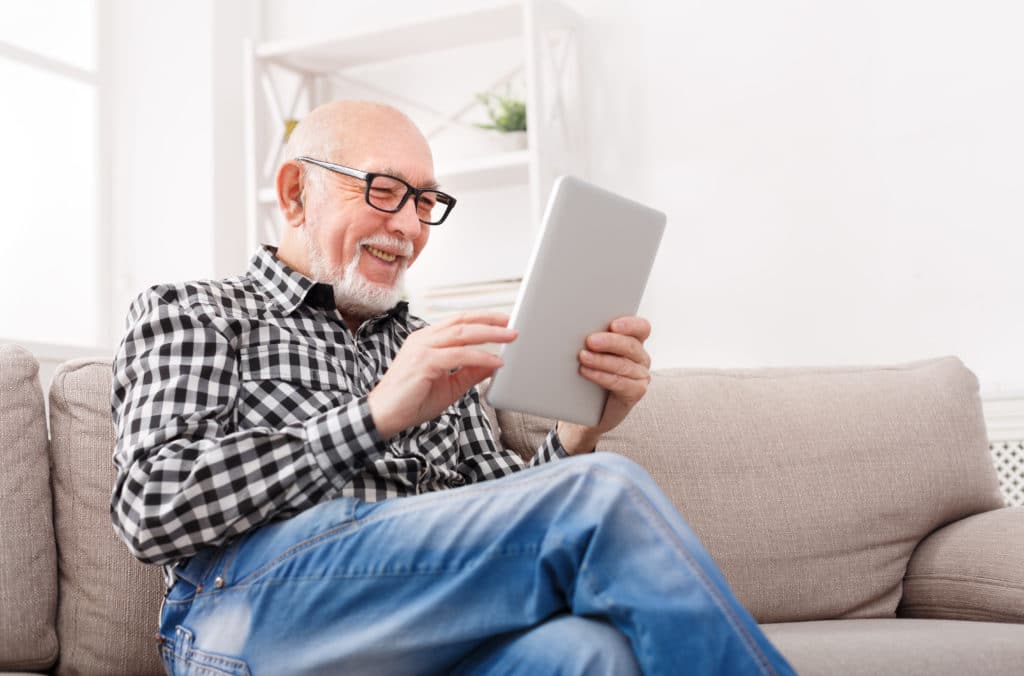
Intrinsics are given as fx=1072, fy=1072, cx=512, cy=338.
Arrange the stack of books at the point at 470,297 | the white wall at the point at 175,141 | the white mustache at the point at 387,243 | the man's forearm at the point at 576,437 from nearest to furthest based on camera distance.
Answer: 1. the man's forearm at the point at 576,437
2. the white mustache at the point at 387,243
3. the stack of books at the point at 470,297
4. the white wall at the point at 175,141

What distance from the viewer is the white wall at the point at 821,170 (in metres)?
2.46

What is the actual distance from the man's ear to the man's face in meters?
0.03

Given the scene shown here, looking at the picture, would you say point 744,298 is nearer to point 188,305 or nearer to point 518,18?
point 518,18

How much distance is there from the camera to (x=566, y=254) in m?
1.26

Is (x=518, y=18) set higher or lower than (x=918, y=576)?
higher

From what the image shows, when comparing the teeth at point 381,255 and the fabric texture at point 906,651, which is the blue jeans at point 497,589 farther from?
the teeth at point 381,255

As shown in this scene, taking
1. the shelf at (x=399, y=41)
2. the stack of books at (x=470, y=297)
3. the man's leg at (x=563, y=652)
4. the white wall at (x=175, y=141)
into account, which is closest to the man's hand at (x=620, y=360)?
the man's leg at (x=563, y=652)

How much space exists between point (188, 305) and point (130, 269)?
190 cm

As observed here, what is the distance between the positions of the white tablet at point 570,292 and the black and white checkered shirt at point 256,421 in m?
0.19

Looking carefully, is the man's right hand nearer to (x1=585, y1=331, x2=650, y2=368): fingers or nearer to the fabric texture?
(x1=585, y1=331, x2=650, y2=368): fingers

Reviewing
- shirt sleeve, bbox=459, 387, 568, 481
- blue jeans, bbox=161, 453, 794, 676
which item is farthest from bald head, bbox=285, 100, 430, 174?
blue jeans, bbox=161, 453, 794, 676

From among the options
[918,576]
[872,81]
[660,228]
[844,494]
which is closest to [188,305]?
[660,228]

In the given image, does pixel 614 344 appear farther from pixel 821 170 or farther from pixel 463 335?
pixel 821 170

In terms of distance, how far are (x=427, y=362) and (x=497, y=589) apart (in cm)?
26
